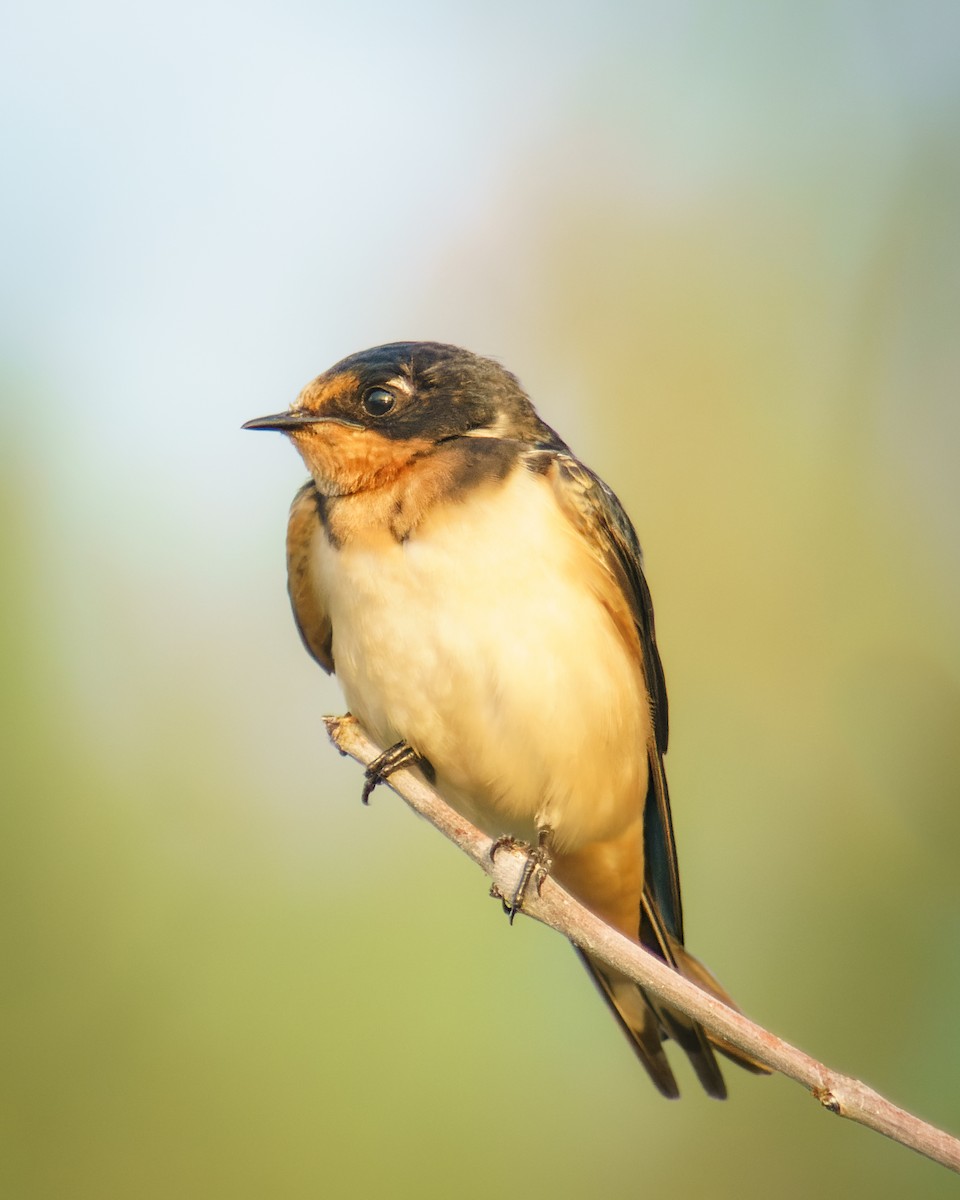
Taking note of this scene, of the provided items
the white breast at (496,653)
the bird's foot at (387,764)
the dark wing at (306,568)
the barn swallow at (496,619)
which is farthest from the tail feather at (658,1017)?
the dark wing at (306,568)

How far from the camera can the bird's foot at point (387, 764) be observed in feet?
10.2

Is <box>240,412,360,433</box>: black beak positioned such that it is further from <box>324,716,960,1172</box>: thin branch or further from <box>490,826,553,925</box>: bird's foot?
<box>490,826,553,925</box>: bird's foot

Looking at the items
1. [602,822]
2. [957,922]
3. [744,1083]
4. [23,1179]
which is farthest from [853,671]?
[23,1179]

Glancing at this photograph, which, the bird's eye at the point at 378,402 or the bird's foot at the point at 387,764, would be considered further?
the bird's eye at the point at 378,402

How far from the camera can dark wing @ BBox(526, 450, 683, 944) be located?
10.9ft

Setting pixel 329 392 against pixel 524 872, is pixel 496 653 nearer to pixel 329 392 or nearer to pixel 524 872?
pixel 524 872

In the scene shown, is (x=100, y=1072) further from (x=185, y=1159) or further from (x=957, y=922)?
(x=957, y=922)

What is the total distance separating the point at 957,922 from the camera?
529 centimetres

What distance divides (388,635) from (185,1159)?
10.0 ft

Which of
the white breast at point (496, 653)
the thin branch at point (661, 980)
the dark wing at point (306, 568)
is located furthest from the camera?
the dark wing at point (306, 568)

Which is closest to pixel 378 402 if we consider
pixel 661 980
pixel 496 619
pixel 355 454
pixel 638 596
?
pixel 355 454

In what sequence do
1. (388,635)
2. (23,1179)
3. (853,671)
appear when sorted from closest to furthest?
1. (388,635)
2. (23,1179)
3. (853,671)

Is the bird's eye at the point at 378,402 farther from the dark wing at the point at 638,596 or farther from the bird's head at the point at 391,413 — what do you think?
the dark wing at the point at 638,596

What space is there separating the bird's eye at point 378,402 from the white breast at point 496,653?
35 centimetres
